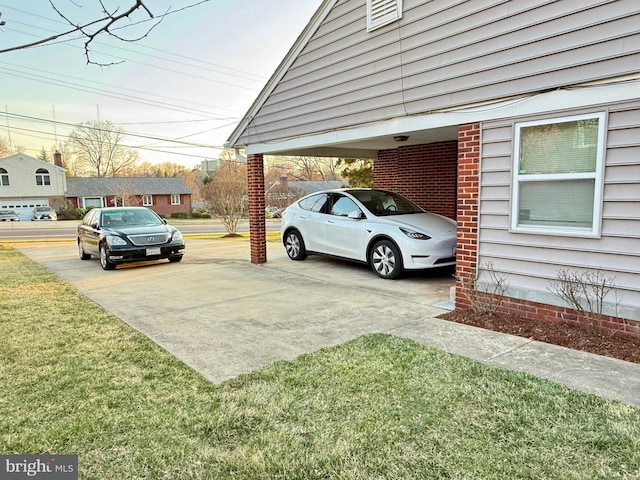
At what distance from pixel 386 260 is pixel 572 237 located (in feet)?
11.2

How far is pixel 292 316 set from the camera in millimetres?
5352

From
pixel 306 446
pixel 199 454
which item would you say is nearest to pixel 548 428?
pixel 306 446

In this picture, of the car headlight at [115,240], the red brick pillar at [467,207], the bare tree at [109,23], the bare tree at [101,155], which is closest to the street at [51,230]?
the car headlight at [115,240]

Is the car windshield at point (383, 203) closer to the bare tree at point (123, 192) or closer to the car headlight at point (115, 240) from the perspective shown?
the car headlight at point (115, 240)

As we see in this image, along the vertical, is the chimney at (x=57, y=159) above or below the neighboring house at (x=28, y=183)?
above

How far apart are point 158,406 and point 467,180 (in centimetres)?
418

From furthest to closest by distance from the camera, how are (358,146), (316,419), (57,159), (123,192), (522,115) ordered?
(57,159) → (123,192) → (358,146) → (522,115) → (316,419)

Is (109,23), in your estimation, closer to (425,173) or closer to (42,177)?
(425,173)

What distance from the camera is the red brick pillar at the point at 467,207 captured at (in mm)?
5176

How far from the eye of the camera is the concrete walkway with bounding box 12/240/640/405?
3.70 meters

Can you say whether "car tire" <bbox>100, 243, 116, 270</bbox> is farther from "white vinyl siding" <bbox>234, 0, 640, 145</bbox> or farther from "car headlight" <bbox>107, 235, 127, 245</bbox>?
"white vinyl siding" <bbox>234, 0, 640, 145</bbox>

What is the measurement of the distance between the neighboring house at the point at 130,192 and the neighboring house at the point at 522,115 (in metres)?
43.6

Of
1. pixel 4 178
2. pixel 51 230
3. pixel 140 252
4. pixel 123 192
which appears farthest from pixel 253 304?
pixel 4 178

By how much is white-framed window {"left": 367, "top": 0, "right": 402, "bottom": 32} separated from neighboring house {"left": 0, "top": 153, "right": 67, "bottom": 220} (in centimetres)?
5097
